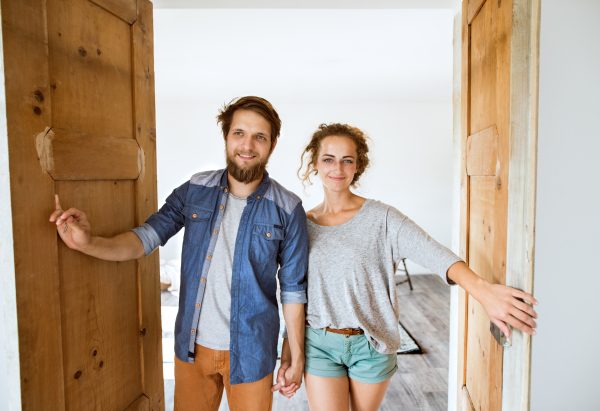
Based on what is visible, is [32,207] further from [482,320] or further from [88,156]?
[482,320]

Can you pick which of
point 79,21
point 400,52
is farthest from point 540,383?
point 400,52

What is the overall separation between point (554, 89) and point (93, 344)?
2.07 m

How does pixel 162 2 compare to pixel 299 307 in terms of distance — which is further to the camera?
pixel 162 2

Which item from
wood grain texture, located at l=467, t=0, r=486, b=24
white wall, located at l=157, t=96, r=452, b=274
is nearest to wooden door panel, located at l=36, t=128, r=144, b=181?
wood grain texture, located at l=467, t=0, r=486, b=24

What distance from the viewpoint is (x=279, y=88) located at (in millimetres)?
5266

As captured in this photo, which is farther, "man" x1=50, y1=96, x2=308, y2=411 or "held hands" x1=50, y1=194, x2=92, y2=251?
"man" x1=50, y1=96, x2=308, y2=411

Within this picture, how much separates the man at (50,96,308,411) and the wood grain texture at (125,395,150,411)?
0.60ft

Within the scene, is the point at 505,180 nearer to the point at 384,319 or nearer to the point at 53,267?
the point at 384,319

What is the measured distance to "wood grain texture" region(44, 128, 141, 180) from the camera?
1.07 m

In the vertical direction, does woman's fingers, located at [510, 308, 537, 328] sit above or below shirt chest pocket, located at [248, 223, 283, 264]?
below

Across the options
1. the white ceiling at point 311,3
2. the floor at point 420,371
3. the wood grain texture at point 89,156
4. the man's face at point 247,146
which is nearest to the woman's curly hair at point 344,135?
the man's face at point 247,146

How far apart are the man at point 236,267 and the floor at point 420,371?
1477 mm

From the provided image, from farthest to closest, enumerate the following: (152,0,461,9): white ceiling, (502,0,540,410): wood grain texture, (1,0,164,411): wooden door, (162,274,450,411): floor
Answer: (162,274,450,411): floor, (152,0,461,9): white ceiling, (1,0,164,411): wooden door, (502,0,540,410): wood grain texture

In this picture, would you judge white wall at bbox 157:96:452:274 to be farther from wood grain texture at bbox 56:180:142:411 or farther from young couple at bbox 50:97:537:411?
wood grain texture at bbox 56:180:142:411
